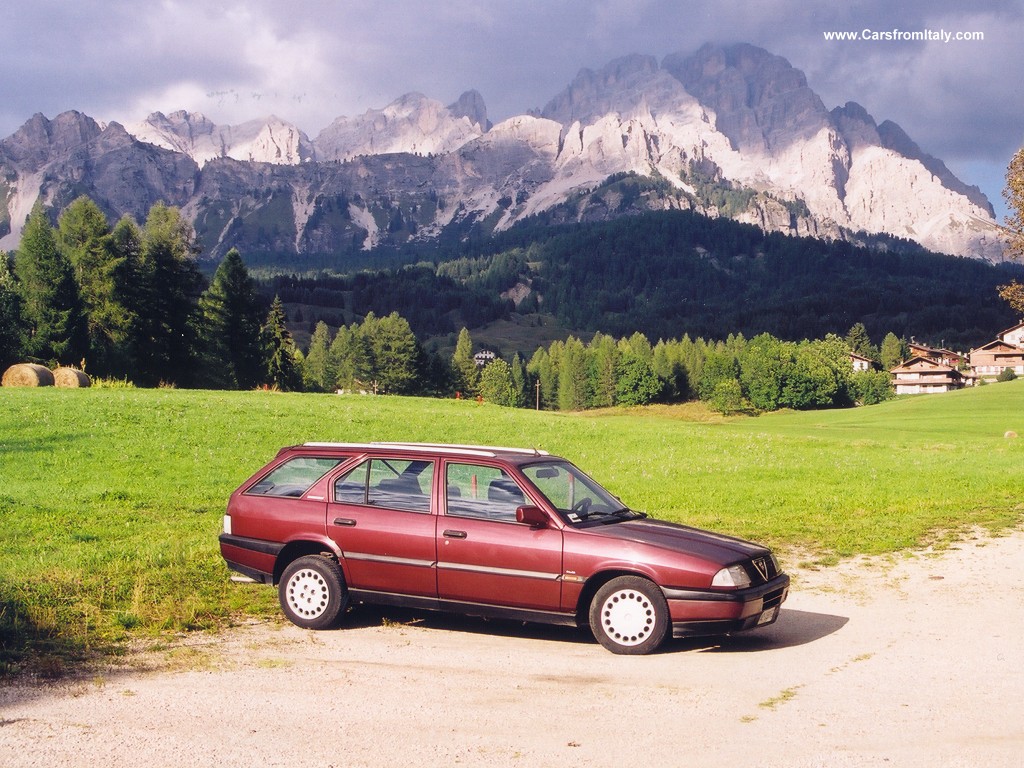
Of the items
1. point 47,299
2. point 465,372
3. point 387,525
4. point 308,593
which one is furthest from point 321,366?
point 387,525

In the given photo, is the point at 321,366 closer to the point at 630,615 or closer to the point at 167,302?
the point at 167,302

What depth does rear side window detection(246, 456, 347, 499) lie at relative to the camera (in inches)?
440

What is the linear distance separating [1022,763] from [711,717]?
7.30ft

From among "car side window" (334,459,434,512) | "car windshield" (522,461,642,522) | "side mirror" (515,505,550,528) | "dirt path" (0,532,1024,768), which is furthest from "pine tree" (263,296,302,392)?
"dirt path" (0,532,1024,768)

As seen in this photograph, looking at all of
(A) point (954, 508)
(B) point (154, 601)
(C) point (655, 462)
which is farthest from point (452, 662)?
(C) point (655, 462)

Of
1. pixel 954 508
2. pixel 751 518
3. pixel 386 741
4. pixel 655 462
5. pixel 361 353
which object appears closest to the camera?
pixel 386 741

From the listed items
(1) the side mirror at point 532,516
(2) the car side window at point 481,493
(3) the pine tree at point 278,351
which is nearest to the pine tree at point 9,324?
(3) the pine tree at point 278,351

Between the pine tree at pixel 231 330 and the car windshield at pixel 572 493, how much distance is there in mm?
63330

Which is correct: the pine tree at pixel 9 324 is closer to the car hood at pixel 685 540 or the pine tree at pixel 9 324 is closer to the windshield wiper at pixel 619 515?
the windshield wiper at pixel 619 515

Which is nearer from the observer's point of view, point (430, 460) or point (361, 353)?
point (430, 460)

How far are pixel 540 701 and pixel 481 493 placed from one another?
3.01 meters

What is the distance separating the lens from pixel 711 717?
24.5ft

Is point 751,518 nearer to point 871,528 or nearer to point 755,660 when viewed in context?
point 871,528

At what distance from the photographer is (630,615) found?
9.61 metres
